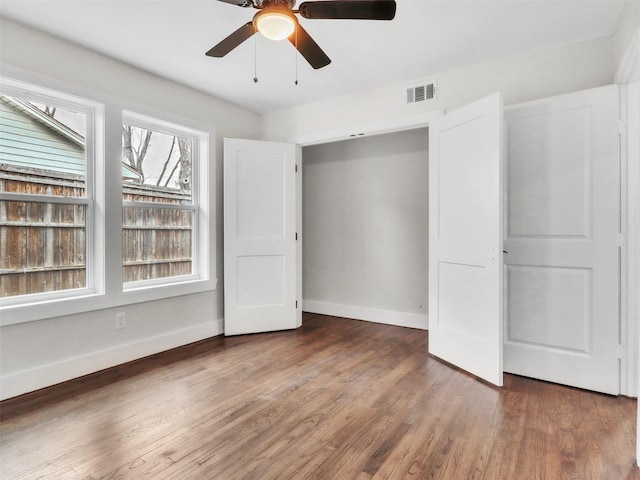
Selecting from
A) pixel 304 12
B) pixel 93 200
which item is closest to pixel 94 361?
pixel 93 200

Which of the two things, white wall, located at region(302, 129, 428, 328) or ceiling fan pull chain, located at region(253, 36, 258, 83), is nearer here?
ceiling fan pull chain, located at region(253, 36, 258, 83)

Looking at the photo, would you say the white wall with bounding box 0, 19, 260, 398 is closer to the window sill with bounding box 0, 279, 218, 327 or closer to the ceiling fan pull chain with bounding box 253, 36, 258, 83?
the window sill with bounding box 0, 279, 218, 327

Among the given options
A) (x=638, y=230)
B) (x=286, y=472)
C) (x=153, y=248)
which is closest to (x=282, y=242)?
(x=153, y=248)

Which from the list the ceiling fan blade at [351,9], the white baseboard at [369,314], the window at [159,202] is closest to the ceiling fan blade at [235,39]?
the ceiling fan blade at [351,9]

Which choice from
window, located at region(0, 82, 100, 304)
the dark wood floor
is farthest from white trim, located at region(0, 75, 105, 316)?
the dark wood floor

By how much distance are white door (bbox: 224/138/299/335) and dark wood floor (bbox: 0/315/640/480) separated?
3.05 feet

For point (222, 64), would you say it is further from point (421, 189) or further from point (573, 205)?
point (573, 205)

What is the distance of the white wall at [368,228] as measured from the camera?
4273 millimetres

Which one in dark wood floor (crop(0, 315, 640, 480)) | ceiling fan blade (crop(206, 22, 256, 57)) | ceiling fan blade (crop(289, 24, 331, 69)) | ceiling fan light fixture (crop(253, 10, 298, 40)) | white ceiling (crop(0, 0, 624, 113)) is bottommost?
dark wood floor (crop(0, 315, 640, 480))

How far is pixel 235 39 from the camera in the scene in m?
2.10

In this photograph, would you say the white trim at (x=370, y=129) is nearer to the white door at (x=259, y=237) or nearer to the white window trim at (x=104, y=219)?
the white door at (x=259, y=237)

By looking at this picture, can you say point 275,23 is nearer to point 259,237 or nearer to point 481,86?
point 481,86

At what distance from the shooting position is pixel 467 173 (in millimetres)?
2846

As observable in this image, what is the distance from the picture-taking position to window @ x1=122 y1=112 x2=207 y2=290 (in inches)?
131
